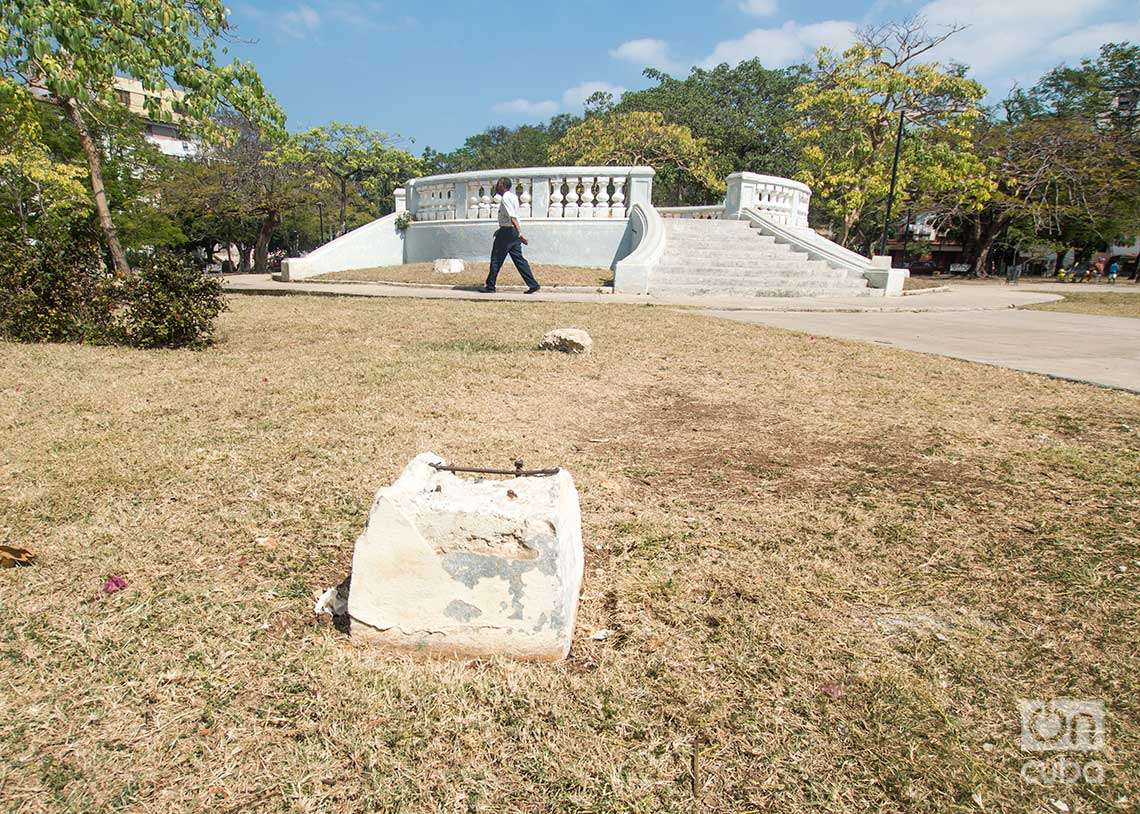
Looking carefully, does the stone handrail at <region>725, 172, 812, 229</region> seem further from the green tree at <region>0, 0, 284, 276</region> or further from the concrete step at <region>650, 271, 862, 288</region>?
the green tree at <region>0, 0, 284, 276</region>

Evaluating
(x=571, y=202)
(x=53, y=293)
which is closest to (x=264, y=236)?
(x=571, y=202)

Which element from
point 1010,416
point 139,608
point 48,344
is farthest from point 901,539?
point 48,344

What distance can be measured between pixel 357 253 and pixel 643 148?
64.4 feet

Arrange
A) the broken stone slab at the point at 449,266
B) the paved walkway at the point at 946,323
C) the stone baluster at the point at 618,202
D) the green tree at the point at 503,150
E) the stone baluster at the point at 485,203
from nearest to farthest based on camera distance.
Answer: the paved walkway at the point at 946,323
the broken stone slab at the point at 449,266
the stone baluster at the point at 618,202
the stone baluster at the point at 485,203
the green tree at the point at 503,150

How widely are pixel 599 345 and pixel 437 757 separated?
17.8 ft

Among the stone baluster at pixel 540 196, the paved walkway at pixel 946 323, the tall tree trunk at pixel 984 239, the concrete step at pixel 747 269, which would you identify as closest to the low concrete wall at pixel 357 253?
the paved walkway at pixel 946 323

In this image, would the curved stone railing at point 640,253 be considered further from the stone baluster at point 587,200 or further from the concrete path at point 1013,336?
the concrete path at point 1013,336

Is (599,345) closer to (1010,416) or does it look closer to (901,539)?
(1010,416)

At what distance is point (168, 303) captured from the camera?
20.2ft

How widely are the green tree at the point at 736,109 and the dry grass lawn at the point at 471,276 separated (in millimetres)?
23781

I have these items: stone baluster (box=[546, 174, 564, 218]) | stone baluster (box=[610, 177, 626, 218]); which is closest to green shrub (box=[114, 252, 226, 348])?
stone baluster (box=[546, 174, 564, 218])

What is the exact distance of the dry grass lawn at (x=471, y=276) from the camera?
13.7 m

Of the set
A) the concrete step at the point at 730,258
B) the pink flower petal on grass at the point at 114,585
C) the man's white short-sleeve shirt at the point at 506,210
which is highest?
the man's white short-sleeve shirt at the point at 506,210

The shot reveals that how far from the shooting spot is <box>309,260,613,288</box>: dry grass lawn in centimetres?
1374
